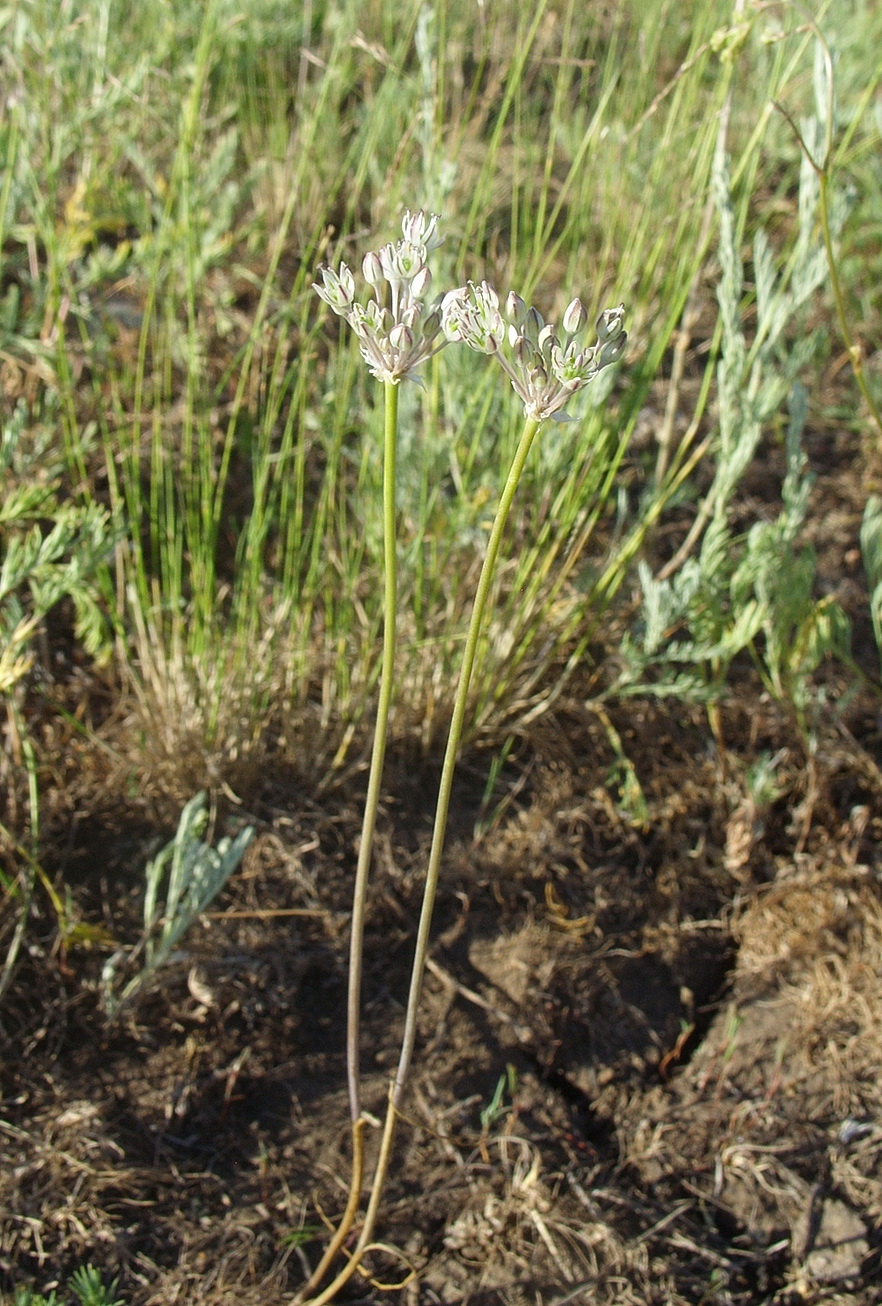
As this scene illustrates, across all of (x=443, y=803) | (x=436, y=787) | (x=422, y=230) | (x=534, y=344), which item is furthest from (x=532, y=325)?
(x=436, y=787)

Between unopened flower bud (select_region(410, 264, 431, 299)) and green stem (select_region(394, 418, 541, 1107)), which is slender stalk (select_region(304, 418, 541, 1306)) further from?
unopened flower bud (select_region(410, 264, 431, 299))

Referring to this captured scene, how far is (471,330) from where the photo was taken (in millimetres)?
920

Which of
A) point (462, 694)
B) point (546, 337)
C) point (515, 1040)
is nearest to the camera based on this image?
point (546, 337)

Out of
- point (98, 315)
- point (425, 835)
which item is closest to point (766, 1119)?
point (425, 835)

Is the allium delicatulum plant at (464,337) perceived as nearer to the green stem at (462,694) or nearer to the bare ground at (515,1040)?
the green stem at (462,694)

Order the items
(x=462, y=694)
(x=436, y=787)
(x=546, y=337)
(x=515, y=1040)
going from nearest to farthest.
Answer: (x=546, y=337)
(x=462, y=694)
(x=515, y=1040)
(x=436, y=787)

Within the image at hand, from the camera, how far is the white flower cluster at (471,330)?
0.89 meters

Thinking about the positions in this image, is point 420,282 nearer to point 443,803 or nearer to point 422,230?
point 422,230

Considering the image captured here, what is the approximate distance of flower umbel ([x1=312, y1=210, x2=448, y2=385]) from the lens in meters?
0.92

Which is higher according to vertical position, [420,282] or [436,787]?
[420,282]

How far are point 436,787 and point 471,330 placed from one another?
3.80 feet

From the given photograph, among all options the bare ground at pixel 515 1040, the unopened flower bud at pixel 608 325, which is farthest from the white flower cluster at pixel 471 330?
the bare ground at pixel 515 1040

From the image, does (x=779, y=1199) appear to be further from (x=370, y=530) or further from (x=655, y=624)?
(x=370, y=530)

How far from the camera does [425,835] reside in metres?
1.91
